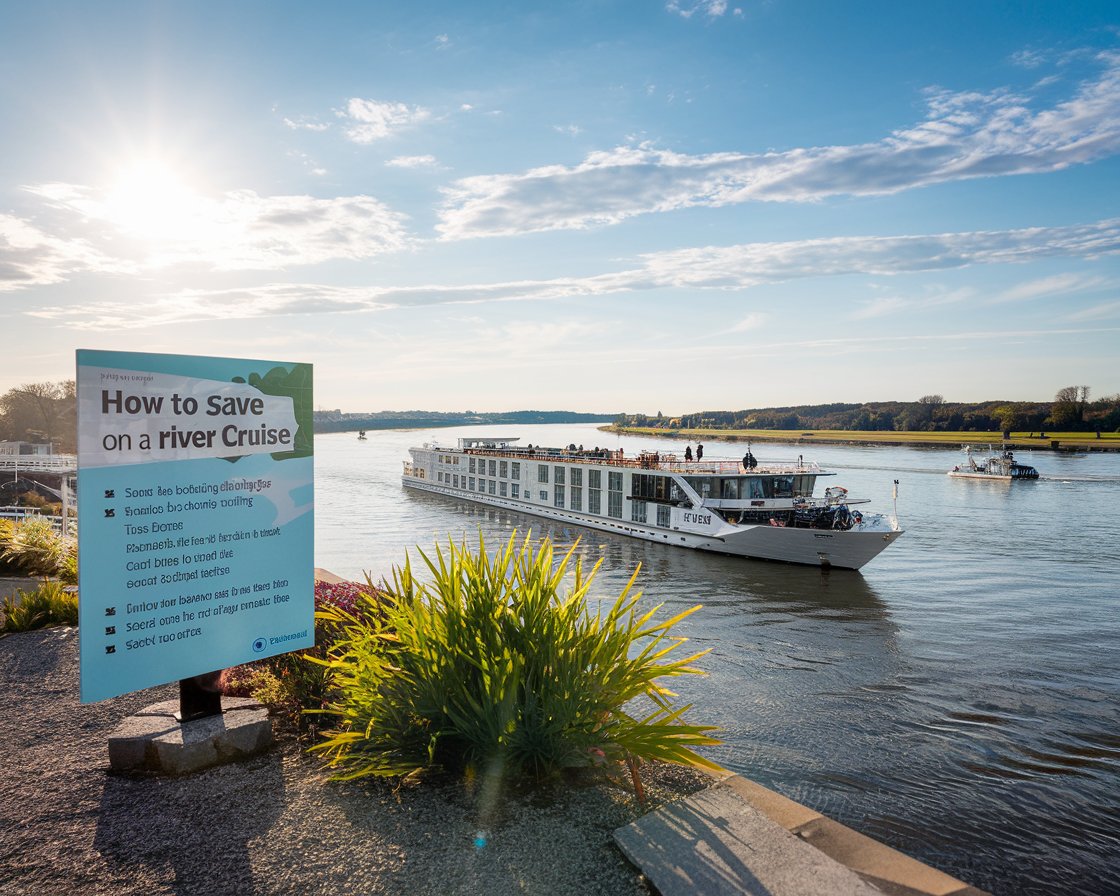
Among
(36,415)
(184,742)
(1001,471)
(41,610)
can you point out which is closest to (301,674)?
(184,742)

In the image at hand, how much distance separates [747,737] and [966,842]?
3.58m

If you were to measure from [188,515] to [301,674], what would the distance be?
2368 mm

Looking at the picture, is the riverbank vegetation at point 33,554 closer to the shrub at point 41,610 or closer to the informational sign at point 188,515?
the shrub at point 41,610

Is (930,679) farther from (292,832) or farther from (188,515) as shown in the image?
(188,515)

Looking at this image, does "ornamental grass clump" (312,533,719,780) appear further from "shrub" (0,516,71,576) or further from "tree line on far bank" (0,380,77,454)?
"tree line on far bank" (0,380,77,454)

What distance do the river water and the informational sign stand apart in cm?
686

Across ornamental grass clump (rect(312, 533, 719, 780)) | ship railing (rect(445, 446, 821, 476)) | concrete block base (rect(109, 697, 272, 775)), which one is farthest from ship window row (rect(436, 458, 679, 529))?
concrete block base (rect(109, 697, 272, 775))

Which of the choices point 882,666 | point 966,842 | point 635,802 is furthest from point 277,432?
point 882,666

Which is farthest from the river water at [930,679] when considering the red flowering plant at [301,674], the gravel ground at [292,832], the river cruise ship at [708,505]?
the red flowering plant at [301,674]

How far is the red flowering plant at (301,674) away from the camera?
24.0ft

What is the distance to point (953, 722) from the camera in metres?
13.3

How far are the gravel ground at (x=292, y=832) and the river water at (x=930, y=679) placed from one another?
4.87 meters

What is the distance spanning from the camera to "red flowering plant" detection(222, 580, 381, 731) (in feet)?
24.0

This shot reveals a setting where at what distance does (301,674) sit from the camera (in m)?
7.63
